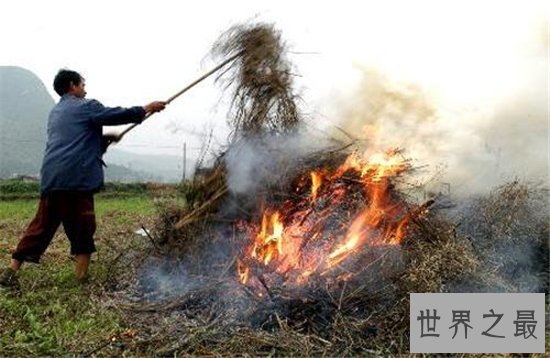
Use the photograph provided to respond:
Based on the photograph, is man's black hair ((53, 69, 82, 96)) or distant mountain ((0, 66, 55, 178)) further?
distant mountain ((0, 66, 55, 178))

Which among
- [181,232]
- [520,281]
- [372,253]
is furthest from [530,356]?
[181,232]

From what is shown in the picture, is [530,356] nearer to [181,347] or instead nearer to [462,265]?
[462,265]

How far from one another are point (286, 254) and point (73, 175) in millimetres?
2168

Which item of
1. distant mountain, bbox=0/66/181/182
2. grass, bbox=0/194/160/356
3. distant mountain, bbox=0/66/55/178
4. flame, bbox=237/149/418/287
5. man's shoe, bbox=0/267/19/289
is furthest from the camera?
distant mountain, bbox=0/66/55/178

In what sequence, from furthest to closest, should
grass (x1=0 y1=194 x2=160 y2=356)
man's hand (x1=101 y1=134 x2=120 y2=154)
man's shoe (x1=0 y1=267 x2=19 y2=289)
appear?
man's hand (x1=101 y1=134 x2=120 y2=154), man's shoe (x1=0 y1=267 x2=19 y2=289), grass (x1=0 y1=194 x2=160 y2=356)

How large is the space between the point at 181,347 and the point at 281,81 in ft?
9.50

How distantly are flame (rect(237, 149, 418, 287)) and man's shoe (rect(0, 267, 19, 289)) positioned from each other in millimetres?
2178

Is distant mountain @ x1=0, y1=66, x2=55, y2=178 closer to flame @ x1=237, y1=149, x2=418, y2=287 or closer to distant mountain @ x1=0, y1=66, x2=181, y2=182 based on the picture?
distant mountain @ x1=0, y1=66, x2=181, y2=182

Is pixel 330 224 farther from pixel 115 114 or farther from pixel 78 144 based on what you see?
pixel 78 144

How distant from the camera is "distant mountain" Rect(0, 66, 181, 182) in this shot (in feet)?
206

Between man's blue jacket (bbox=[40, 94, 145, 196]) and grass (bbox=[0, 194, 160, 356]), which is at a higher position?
man's blue jacket (bbox=[40, 94, 145, 196])

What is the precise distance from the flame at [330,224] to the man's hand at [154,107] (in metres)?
1.41

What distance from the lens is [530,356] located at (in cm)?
433

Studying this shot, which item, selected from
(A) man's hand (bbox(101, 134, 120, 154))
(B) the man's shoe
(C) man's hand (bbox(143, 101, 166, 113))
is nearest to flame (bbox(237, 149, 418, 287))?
(C) man's hand (bbox(143, 101, 166, 113))
